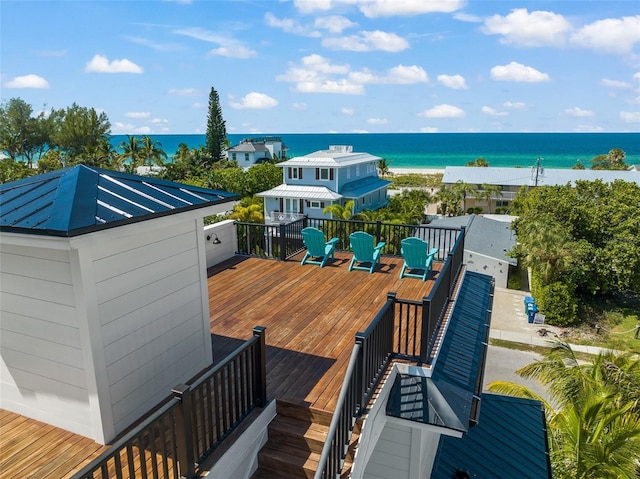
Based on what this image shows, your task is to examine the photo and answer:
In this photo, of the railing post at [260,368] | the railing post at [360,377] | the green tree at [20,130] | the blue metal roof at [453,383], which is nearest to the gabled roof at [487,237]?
the blue metal roof at [453,383]

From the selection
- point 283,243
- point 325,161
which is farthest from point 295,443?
point 325,161

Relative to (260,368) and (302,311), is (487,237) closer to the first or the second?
(302,311)

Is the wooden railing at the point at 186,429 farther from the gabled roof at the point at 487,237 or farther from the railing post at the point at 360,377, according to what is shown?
the gabled roof at the point at 487,237

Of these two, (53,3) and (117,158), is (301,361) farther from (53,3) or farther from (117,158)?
(117,158)

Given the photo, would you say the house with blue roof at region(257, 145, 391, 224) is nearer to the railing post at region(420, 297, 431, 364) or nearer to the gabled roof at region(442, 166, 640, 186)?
the gabled roof at region(442, 166, 640, 186)

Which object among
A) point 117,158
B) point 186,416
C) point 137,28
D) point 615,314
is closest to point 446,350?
point 186,416

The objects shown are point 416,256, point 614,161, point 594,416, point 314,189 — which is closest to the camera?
point 594,416

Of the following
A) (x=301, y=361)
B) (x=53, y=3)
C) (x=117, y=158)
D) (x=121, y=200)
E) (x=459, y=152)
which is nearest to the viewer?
(x=121, y=200)
